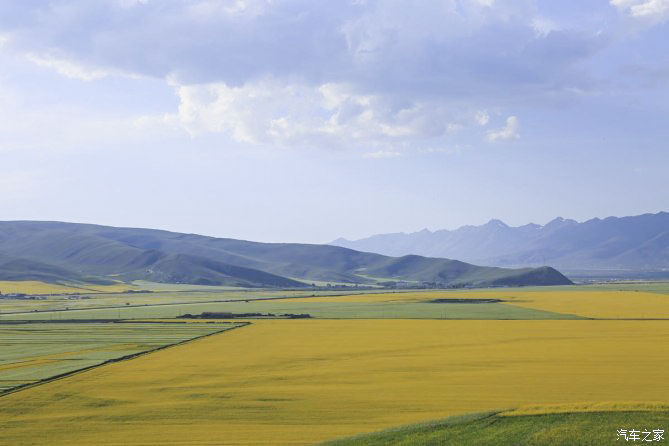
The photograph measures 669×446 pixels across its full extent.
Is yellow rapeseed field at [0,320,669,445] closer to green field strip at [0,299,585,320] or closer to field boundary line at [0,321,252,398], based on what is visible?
field boundary line at [0,321,252,398]

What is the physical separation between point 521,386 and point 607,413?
10498mm

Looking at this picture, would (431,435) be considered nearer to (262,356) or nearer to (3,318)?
(262,356)

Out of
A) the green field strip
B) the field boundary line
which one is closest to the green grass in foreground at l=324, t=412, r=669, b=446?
the field boundary line

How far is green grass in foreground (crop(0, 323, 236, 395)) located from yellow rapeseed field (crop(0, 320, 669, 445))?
3557 millimetres

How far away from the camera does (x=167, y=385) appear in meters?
45.3

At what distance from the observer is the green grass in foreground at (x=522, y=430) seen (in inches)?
1153

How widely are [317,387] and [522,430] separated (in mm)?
16611

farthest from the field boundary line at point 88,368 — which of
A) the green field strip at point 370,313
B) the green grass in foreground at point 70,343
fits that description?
the green field strip at point 370,313

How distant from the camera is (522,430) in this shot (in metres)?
30.9

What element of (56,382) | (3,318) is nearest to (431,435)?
(56,382)

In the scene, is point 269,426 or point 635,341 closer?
point 269,426

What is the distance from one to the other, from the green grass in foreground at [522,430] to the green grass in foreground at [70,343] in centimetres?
2629

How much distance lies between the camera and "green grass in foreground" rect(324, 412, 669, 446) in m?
29.3

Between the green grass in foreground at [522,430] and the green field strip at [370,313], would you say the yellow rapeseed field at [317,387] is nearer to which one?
the green grass in foreground at [522,430]
